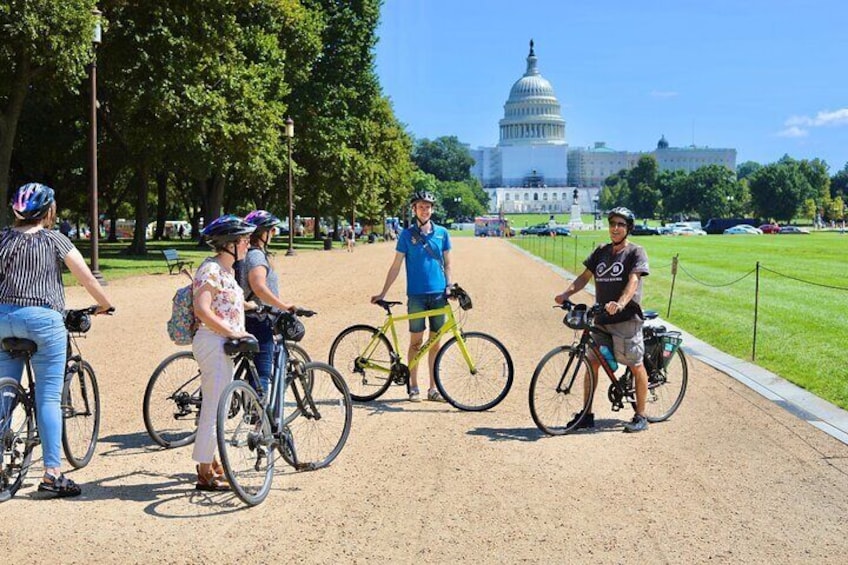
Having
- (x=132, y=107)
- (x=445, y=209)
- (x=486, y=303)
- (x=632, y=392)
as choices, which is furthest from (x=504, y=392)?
(x=445, y=209)

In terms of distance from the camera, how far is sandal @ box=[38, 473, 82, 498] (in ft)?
20.2

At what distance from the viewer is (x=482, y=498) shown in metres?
6.23

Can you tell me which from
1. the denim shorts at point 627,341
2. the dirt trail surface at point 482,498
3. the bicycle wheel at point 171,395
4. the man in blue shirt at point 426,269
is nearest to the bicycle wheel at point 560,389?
the dirt trail surface at point 482,498

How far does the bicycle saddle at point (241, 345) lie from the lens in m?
5.90

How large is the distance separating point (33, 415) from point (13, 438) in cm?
22

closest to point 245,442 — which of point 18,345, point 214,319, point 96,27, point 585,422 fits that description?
point 214,319

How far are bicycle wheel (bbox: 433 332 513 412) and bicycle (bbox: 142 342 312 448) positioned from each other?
6.81ft

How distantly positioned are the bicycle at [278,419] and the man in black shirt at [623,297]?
2.32 m

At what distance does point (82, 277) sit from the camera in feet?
20.1

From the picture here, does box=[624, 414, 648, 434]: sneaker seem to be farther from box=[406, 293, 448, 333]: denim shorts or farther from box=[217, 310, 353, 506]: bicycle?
box=[217, 310, 353, 506]: bicycle

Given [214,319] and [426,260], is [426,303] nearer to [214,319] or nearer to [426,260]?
[426,260]

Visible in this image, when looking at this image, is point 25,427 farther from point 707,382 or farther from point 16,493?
point 707,382

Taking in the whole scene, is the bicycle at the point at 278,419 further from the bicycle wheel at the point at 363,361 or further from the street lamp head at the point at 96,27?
the street lamp head at the point at 96,27

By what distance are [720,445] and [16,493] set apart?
17.4 feet
